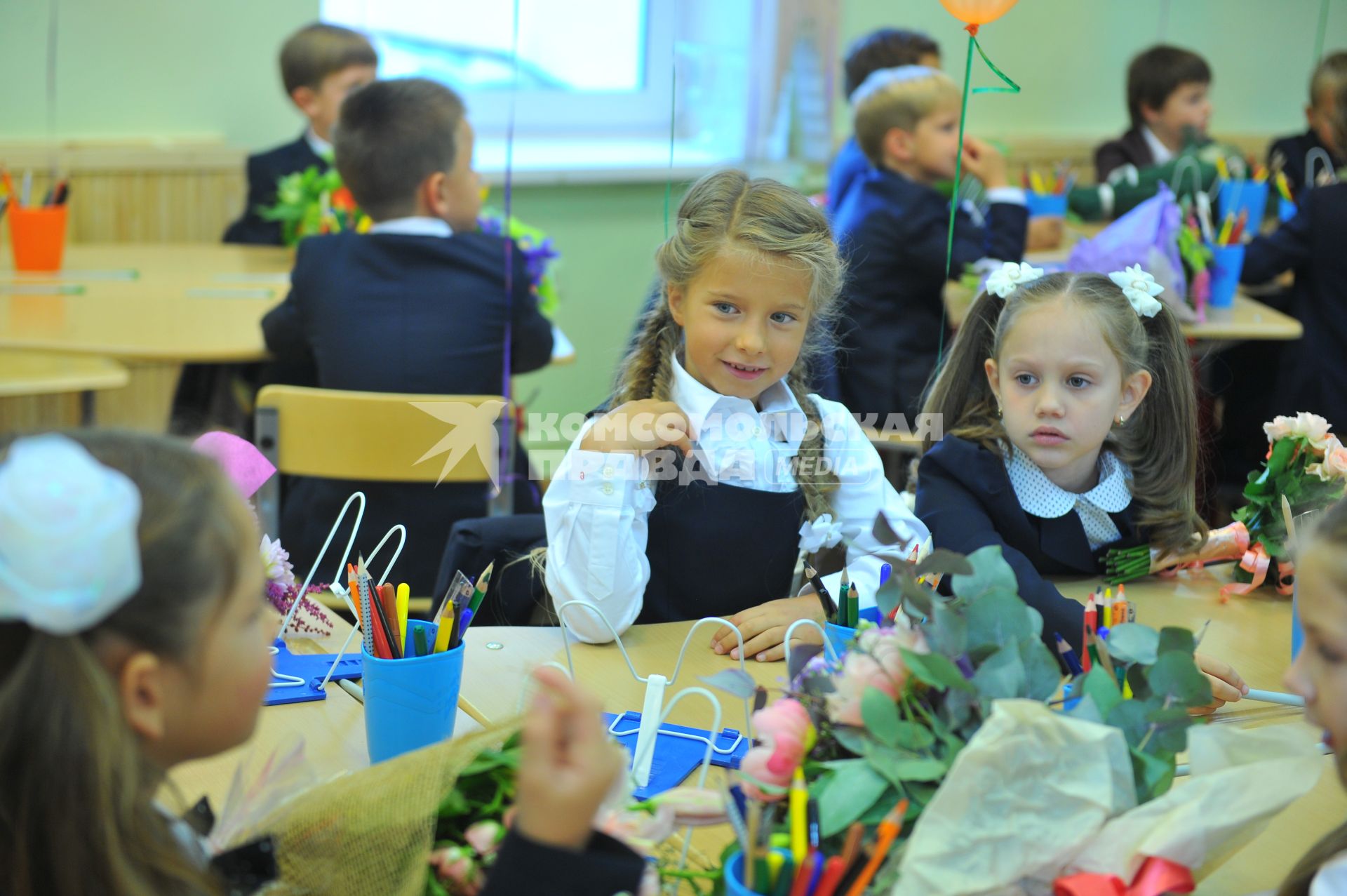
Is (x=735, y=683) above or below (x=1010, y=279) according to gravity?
below

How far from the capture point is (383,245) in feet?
8.31

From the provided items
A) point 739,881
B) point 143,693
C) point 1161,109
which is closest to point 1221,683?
point 739,881

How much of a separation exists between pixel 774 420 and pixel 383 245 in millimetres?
1188

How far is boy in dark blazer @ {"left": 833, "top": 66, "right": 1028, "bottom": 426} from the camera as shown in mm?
2008

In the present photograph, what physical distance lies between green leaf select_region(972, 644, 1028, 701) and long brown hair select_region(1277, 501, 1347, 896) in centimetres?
21

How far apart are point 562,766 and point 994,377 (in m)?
1.08

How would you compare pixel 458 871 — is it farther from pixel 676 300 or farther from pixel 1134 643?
pixel 676 300

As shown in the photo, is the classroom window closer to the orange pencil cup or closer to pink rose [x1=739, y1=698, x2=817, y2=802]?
the orange pencil cup

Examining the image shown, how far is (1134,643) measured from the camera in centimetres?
96

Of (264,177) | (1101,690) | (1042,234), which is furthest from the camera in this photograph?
(264,177)

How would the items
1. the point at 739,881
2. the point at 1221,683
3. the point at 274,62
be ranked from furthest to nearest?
the point at 274,62, the point at 1221,683, the point at 739,881

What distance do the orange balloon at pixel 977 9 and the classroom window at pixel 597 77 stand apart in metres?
2.10

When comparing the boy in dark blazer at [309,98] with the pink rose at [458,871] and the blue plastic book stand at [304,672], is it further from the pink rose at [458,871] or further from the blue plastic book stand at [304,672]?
the pink rose at [458,871]

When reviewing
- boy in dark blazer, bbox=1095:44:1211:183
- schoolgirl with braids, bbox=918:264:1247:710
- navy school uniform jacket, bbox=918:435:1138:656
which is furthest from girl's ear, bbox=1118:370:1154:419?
boy in dark blazer, bbox=1095:44:1211:183
